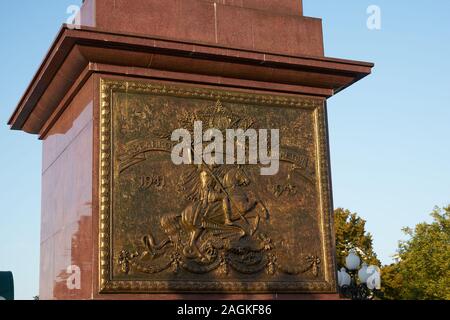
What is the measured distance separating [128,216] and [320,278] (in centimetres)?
264

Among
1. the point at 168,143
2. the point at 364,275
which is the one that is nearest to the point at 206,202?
the point at 168,143

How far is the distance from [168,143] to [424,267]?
37564 mm

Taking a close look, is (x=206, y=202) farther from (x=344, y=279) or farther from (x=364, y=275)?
(x=364, y=275)

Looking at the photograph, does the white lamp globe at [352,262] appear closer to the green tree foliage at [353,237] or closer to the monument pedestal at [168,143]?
the monument pedestal at [168,143]

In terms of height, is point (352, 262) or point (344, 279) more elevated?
point (352, 262)

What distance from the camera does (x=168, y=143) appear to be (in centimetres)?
852

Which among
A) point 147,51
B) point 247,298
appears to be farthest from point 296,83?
point 247,298

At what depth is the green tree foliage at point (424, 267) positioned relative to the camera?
41.8 metres
